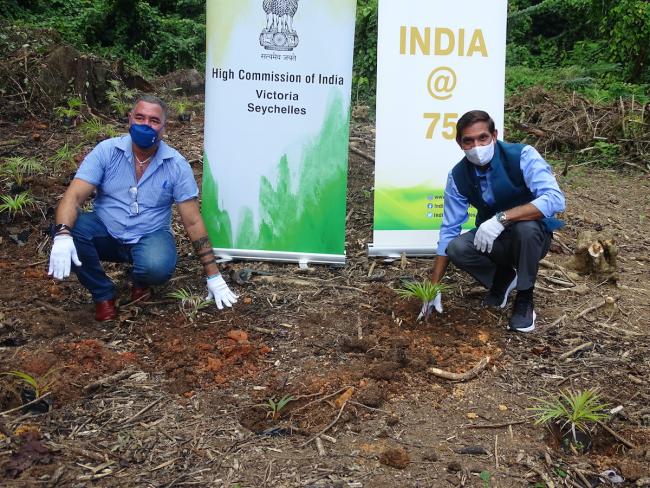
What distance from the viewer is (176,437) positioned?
2.79 metres

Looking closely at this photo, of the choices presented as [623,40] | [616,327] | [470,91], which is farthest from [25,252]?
[623,40]

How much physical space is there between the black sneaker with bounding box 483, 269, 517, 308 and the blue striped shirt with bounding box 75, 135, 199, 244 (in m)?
1.92

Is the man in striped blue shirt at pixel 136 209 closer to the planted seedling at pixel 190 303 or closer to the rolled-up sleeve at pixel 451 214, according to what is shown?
the planted seedling at pixel 190 303

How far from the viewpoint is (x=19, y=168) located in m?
5.75

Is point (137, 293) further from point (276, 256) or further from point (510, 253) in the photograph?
point (510, 253)

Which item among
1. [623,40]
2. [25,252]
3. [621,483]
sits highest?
[623,40]

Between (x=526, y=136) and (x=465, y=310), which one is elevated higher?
(x=526, y=136)

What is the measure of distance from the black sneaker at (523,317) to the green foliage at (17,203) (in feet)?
11.9

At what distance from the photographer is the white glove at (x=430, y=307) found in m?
3.84

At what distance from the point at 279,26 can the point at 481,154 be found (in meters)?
1.56

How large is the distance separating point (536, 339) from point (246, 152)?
7.19 ft

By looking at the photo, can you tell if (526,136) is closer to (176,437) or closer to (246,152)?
(246,152)

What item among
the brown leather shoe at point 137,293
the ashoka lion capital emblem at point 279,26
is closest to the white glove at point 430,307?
the brown leather shoe at point 137,293

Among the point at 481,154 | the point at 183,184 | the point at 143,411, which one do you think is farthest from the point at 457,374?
the point at 183,184
